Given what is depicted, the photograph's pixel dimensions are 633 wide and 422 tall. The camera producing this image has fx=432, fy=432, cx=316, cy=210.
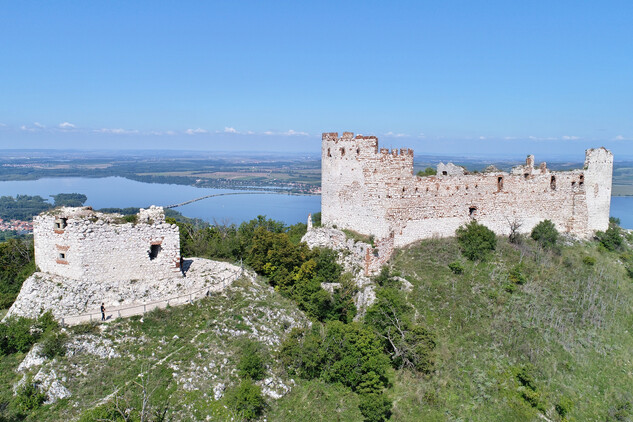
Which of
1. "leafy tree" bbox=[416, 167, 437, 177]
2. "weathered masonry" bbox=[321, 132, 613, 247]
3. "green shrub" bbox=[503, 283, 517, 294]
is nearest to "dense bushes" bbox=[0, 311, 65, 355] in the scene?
"weathered masonry" bbox=[321, 132, 613, 247]

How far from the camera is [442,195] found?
2369 centimetres

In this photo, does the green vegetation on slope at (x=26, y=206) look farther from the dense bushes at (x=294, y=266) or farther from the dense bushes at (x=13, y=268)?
the dense bushes at (x=294, y=266)

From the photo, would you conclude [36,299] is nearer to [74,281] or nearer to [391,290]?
[74,281]

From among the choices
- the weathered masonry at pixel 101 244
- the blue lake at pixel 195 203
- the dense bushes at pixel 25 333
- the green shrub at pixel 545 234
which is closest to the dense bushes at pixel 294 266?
the weathered masonry at pixel 101 244

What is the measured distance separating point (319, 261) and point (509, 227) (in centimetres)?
1191

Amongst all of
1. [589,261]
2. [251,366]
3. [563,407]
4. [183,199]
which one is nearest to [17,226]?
[183,199]

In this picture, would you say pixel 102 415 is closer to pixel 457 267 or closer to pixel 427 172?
pixel 457 267

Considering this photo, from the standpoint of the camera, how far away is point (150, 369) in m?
13.5

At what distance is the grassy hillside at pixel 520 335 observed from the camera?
15547 millimetres

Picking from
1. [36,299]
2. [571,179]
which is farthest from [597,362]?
[36,299]

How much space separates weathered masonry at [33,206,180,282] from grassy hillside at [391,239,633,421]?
1078 cm

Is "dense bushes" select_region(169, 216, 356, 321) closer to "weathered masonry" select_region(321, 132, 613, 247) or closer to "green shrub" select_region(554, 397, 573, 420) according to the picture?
"weathered masonry" select_region(321, 132, 613, 247)

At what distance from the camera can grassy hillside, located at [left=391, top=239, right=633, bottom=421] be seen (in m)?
15.5

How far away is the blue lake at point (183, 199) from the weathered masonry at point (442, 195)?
42.8m
